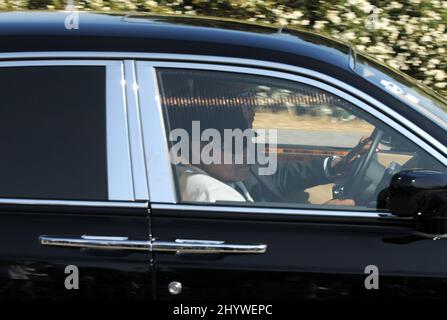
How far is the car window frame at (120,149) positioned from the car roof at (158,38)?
0.47 feet

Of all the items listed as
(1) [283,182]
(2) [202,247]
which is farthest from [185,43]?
(2) [202,247]

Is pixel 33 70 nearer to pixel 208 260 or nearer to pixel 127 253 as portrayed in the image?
pixel 127 253

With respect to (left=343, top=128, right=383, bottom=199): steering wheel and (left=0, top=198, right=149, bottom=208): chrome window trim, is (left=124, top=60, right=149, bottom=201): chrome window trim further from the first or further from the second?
(left=343, top=128, right=383, bottom=199): steering wheel

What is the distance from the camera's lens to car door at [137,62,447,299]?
9.33ft

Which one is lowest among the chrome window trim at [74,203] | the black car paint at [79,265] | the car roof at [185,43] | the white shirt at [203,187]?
the black car paint at [79,265]

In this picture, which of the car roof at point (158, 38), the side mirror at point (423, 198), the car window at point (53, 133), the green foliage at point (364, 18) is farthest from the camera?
the green foliage at point (364, 18)

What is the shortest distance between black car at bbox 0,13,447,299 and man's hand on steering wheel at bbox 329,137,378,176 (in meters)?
0.11

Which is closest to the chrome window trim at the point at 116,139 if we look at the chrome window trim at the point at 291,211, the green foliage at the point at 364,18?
the chrome window trim at the point at 291,211

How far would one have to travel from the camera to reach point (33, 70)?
2.99 metres

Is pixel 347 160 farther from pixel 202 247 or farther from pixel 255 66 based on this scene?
pixel 202 247

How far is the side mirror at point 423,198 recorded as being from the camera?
2811mm

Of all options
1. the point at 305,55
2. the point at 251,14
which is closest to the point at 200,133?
the point at 305,55

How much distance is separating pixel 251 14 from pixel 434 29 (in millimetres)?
1852

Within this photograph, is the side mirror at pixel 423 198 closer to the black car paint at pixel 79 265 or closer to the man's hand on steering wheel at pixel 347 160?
the man's hand on steering wheel at pixel 347 160
